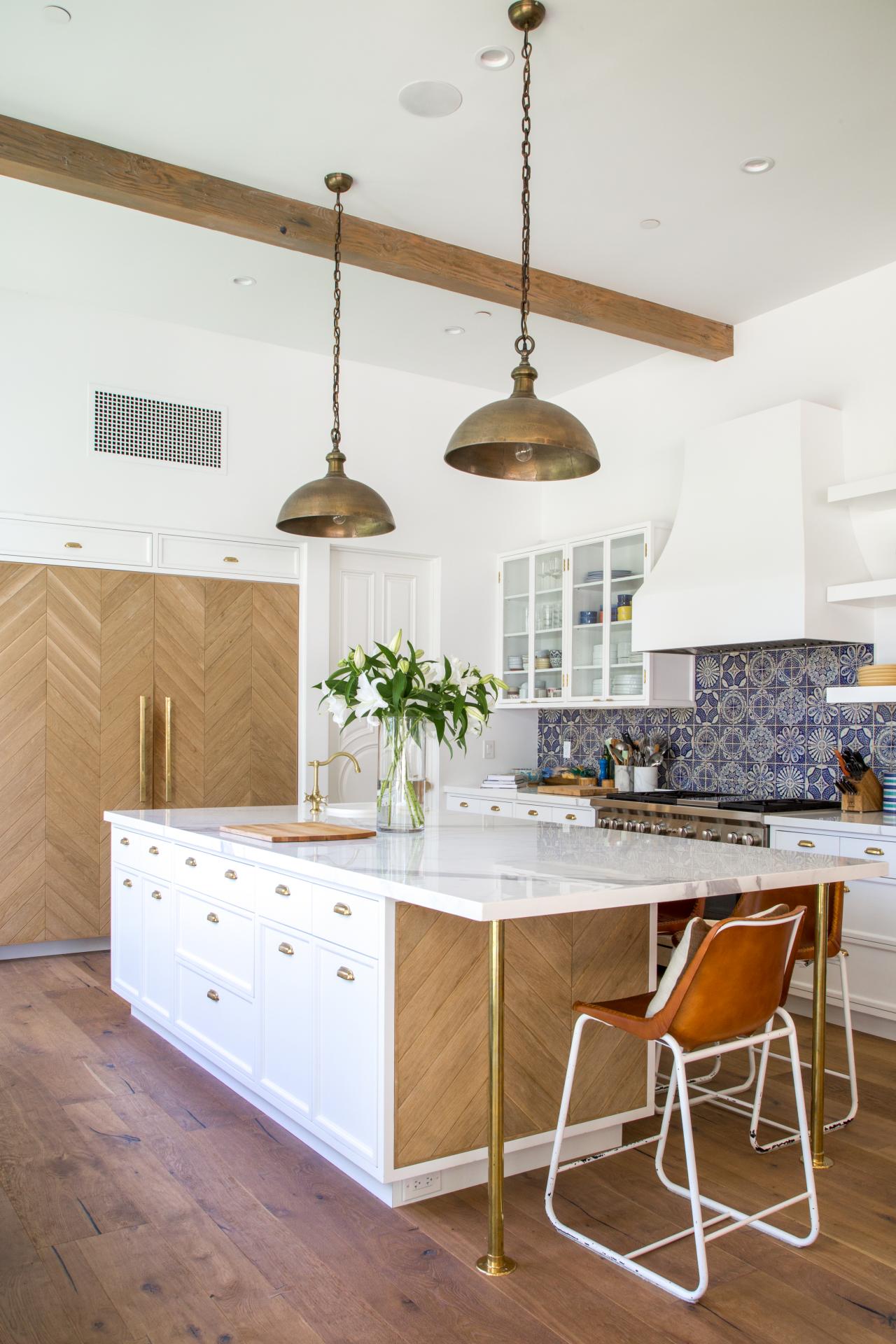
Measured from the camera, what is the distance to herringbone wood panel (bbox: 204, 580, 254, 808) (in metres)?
5.89

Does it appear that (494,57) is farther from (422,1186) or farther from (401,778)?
(422,1186)

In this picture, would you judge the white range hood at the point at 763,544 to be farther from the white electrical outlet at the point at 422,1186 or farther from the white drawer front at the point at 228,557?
the white electrical outlet at the point at 422,1186

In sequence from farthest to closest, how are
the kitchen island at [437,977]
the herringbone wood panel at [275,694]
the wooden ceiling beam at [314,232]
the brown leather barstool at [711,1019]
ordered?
the herringbone wood panel at [275,694], the wooden ceiling beam at [314,232], the kitchen island at [437,977], the brown leather barstool at [711,1019]

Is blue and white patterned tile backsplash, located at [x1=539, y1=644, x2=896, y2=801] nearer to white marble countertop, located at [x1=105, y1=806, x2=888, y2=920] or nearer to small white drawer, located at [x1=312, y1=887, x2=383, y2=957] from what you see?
white marble countertop, located at [x1=105, y1=806, x2=888, y2=920]

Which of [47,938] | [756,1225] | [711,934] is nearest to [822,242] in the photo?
[711,934]

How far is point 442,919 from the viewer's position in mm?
2582

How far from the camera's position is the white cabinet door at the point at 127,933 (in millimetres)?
4148

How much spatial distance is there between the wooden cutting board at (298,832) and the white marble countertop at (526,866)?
3 cm

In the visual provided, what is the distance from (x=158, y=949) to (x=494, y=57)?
327 cm

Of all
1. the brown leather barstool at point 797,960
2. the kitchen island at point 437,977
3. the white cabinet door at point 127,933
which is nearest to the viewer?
the kitchen island at point 437,977

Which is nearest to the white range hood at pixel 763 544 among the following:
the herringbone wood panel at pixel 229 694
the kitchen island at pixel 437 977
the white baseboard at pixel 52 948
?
the kitchen island at pixel 437 977

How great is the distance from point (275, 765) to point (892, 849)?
3.42 m

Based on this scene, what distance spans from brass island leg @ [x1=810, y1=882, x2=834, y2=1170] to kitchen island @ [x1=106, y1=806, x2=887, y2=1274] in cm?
16

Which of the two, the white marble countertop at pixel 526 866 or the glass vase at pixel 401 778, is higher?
the glass vase at pixel 401 778
